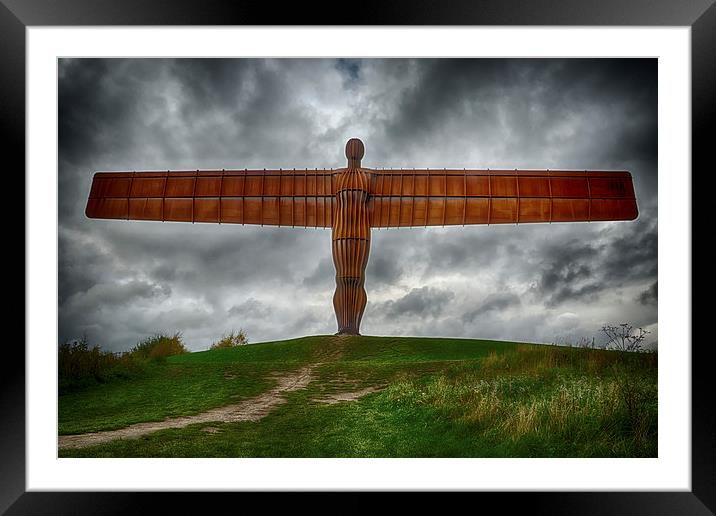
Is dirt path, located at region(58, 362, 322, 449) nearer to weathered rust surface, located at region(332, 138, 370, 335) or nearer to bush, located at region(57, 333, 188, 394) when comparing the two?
bush, located at region(57, 333, 188, 394)

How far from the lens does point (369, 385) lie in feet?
25.8

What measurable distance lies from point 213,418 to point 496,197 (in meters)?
6.01

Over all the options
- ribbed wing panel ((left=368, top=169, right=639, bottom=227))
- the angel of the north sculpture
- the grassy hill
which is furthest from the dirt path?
ribbed wing panel ((left=368, top=169, right=639, bottom=227))

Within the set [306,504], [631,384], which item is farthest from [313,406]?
[631,384]

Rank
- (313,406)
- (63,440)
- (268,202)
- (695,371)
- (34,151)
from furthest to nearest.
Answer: (268,202) < (313,406) < (63,440) < (34,151) < (695,371)

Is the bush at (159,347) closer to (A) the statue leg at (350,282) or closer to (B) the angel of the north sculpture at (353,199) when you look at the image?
(B) the angel of the north sculpture at (353,199)

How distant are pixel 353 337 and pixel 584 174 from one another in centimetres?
470

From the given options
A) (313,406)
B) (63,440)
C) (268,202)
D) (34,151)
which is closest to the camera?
(34,151)

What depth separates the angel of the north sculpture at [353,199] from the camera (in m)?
9.95

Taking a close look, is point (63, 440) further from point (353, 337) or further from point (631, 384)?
point (631, 384)

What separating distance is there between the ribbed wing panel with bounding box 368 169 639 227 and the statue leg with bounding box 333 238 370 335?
65 cm

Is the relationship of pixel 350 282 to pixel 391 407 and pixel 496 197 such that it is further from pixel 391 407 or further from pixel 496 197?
pixel 391 407

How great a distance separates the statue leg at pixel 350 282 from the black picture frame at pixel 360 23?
187 inches

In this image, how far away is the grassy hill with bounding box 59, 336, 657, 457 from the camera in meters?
5.98
